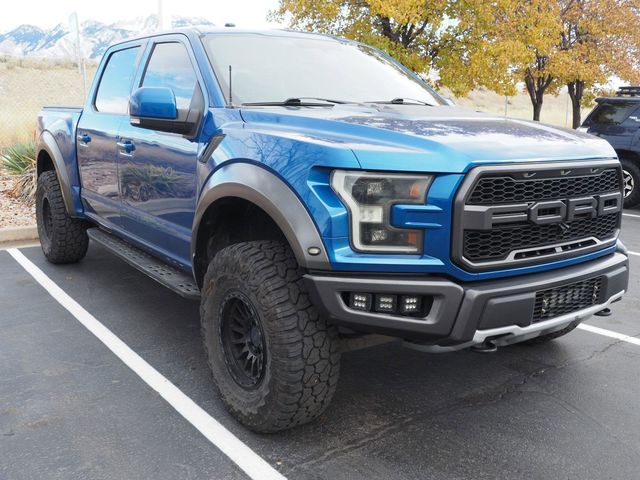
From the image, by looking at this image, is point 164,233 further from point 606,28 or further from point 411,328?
point 606,28

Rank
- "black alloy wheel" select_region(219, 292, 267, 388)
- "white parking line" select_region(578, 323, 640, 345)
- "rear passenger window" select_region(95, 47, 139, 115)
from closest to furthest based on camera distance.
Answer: "black alloy wheel" select_region(219, 292, 267, 388), "white parking line" select_region(578, 323, 640, 345), "rear passenger window" select_region(95, 47, 139, 115)

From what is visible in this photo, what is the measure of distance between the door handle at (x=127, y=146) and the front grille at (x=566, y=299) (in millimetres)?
2646

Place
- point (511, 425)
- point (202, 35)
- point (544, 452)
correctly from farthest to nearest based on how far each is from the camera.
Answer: point (202, 35) → point (511, 425) → point (544, 452)

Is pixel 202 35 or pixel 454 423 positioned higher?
pixel 202 35

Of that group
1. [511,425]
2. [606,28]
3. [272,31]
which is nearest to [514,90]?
[606,28]

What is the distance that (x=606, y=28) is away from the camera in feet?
54.4

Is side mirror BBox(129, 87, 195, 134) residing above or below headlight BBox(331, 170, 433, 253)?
above

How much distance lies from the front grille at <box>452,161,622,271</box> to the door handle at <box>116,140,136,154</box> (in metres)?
2.40

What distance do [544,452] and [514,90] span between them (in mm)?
12180

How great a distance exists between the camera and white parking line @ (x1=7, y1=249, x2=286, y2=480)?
2.69m

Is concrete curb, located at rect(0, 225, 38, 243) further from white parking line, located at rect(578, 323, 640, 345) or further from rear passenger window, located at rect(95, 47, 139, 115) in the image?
white parking line, located at rect(578, 323, 640, 345)

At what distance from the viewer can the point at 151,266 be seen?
4.02m

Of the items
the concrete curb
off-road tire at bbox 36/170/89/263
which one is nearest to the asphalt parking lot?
off-road tire at bbox 36/170/89/263

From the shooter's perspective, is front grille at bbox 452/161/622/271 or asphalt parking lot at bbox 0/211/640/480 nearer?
front grille at bbox 452/161/622/271
